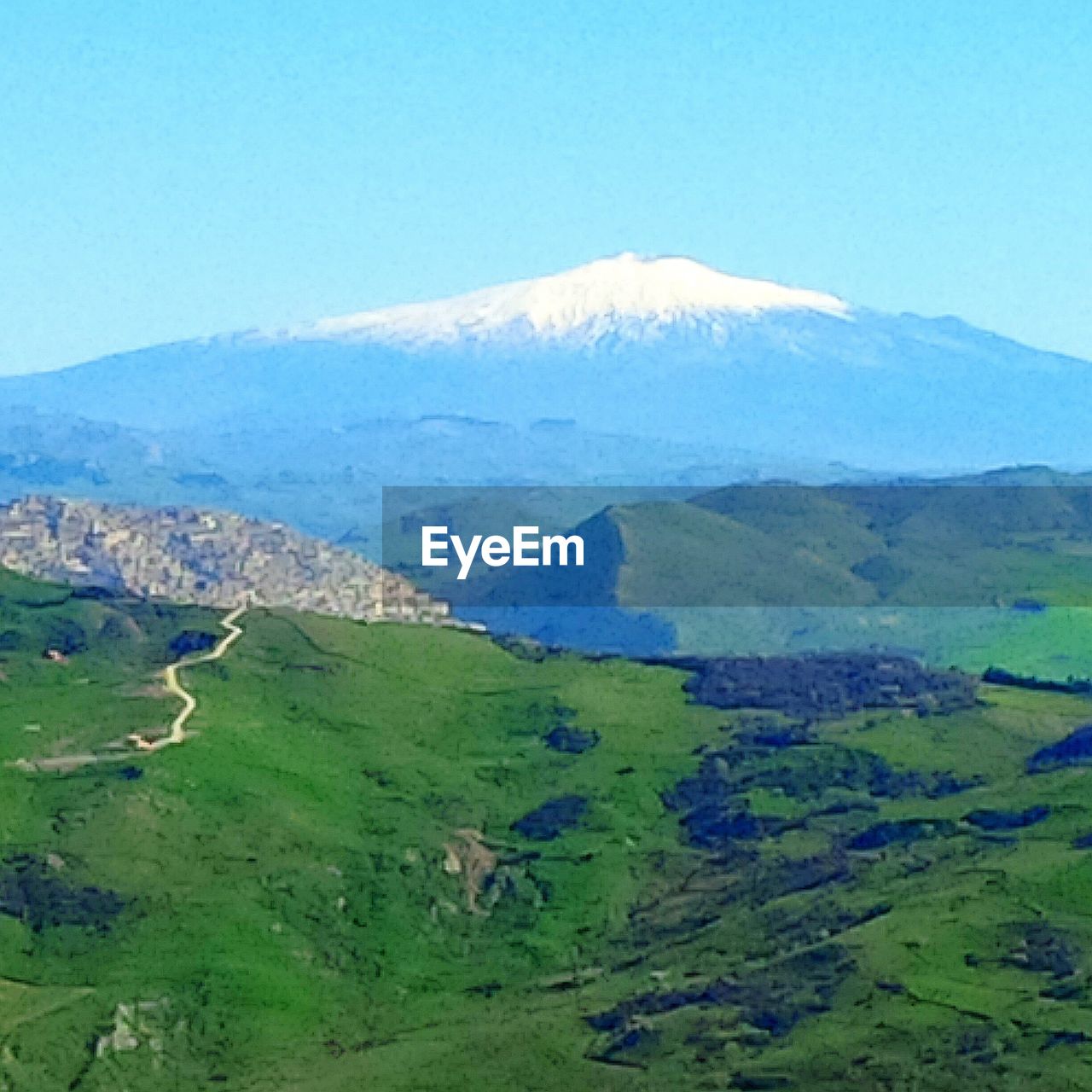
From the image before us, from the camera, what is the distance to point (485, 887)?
16975 centimetres

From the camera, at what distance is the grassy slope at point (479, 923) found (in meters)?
122

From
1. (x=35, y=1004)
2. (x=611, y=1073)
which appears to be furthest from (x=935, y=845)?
(x=35, y=1004)

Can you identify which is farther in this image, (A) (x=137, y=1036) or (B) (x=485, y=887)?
(B) (x=485, y=887)

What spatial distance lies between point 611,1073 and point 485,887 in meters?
50.7

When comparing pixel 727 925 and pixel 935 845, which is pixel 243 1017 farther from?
pixel 935 845

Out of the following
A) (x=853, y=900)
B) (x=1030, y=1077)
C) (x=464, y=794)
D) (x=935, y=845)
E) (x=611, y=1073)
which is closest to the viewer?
(x=1030, y=1077)

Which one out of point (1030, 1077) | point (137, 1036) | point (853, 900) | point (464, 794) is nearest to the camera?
point (1030, 1077)

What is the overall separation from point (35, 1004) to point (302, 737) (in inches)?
2301

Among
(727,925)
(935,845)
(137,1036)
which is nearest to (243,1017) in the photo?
(137,1036)

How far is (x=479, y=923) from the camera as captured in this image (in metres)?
163

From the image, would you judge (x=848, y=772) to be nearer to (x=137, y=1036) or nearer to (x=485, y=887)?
(x=485, y=887)

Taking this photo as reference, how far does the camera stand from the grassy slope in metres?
122

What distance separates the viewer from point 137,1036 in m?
132

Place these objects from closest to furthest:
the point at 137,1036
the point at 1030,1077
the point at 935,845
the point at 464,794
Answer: the point at 1030,1077 < the point at 137,1036 < the point at 935,845 < the point at 464,794
